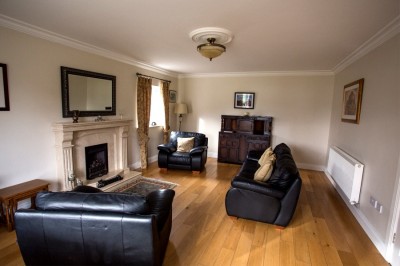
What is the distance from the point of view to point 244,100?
18.9ft

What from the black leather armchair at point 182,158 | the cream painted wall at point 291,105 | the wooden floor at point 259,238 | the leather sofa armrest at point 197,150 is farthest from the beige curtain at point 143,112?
the cream painted wall at point 291,105

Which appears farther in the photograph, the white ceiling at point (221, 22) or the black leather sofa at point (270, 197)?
the black leather sofa at point (270, 197)

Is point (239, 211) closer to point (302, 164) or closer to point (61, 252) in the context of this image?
point (61, 252)

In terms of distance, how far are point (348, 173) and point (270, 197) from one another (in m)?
1.49

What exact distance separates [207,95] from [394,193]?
4.79m

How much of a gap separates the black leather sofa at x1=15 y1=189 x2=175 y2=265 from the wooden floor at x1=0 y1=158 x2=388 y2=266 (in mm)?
684

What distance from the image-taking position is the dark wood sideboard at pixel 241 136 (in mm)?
5363

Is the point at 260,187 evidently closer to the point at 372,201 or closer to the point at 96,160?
the point at 372,201

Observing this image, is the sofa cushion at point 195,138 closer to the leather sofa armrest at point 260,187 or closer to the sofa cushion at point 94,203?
the leather sofa armrest at point 260,187

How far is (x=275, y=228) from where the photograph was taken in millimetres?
2668

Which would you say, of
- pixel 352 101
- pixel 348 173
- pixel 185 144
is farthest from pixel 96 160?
pixel 352 101

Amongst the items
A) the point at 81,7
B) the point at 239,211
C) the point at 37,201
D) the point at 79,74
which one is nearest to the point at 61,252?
the point at 37,201

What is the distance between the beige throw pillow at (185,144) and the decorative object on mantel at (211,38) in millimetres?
2619

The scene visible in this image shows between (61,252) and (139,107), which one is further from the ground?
(139,107)
